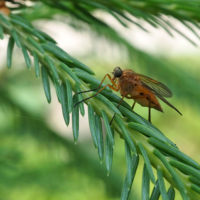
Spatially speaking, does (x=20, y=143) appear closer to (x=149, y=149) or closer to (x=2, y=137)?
(x=2, y=137)

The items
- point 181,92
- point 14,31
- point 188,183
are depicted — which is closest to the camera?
point 188,183

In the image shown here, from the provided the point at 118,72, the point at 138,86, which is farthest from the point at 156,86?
the point at 118,72

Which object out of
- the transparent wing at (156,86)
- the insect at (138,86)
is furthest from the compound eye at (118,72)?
the transparent wing at (156,86)

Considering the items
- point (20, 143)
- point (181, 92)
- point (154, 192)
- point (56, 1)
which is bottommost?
point (20, 143)

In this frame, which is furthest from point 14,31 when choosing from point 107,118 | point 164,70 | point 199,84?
point 199,84

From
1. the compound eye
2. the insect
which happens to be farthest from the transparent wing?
the compound eye

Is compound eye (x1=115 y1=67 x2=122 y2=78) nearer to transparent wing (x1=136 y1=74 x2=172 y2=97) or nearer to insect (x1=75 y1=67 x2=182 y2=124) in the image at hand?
insect (x1=75 y1=67 x2=182 y2=124)

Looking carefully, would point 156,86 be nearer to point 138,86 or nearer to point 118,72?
point 138,86

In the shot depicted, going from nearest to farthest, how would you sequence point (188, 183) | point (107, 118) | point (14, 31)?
point (188, 183) < point (107, 118) < point (14, 31)

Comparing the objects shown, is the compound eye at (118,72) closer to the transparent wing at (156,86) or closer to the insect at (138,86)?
the insect at (138,86)

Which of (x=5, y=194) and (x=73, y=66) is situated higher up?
(x=73, y=66)

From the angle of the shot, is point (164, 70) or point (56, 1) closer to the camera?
point (56, 1)
